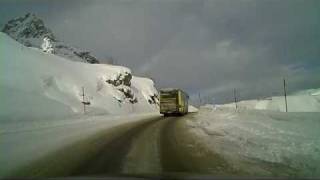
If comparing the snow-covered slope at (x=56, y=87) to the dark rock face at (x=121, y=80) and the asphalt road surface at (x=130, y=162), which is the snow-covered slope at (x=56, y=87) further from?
the asphalt road surface at (x=130, y=162)

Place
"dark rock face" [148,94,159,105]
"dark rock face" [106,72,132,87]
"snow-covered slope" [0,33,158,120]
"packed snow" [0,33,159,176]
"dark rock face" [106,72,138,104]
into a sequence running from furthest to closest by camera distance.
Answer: "dark rock face" [148,94,159,105] → "dark rock face" [106,72,132,87] → "dark rock face" [106,72,138,104] → "snow-covered slope" [0,33,158,120] → "packed snow" [0,33,159,176]

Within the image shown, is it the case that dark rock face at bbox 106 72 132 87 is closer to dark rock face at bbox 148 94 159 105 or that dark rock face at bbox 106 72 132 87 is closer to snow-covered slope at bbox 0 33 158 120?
snow-covered slope at bbox 0 33 158 120

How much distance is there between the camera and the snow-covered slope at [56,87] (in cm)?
7375

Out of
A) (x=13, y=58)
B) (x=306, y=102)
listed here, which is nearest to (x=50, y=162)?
(x=13, y=58)

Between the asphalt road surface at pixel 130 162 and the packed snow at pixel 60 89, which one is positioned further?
Result: the packed snow at pixel 60 89

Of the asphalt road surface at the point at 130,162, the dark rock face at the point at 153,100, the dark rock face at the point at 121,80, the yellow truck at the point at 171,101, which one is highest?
the dark rock face at the point at 121,80

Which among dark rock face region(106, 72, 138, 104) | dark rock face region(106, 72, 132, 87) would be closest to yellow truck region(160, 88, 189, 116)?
dark rock face region(106, 72, 138, 104)

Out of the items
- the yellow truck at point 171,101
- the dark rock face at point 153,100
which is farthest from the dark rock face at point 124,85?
the yellow truck at point 171,101

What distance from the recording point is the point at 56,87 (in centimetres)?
11144

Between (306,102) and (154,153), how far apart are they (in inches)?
6940

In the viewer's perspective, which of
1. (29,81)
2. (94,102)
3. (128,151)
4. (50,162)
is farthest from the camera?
(94,102)

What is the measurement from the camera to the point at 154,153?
1448cm

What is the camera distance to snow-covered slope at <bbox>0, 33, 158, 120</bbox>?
73750mm

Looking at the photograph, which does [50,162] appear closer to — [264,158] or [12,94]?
[264,158]
